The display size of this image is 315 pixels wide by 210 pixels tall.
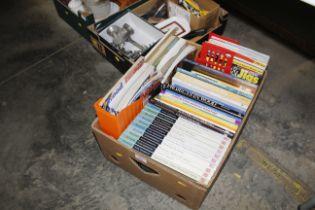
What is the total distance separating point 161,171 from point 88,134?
626 mm

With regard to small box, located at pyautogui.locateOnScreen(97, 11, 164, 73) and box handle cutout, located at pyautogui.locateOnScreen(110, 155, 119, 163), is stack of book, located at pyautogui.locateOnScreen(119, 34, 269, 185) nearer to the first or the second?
→ box handle cutout, located at pyautogui.locateOnScreen(110, 155, 119, 163)

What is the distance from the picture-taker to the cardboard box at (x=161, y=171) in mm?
1039

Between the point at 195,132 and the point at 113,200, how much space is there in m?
0.56

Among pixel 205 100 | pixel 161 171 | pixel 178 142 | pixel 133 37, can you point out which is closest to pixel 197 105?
pixel 205 100

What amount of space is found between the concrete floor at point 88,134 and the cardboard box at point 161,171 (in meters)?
0.10

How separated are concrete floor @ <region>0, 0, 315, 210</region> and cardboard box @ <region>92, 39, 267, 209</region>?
10 centimetres

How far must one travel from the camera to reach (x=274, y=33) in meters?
2.01

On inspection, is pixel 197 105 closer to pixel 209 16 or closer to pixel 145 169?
pixel 145 169

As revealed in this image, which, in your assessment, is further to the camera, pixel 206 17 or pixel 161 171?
pixel 206 17

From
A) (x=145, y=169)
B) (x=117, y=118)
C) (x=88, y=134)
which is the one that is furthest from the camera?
(x=88, y=134)

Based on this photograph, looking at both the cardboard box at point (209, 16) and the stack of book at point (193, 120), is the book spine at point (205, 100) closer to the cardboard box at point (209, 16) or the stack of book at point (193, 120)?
the stack of book at point (193, 120)

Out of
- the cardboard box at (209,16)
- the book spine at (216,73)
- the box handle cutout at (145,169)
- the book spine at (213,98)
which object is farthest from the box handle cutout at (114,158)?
the cardboard box at (209,16)

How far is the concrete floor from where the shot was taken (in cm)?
134

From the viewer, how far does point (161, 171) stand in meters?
1.08
